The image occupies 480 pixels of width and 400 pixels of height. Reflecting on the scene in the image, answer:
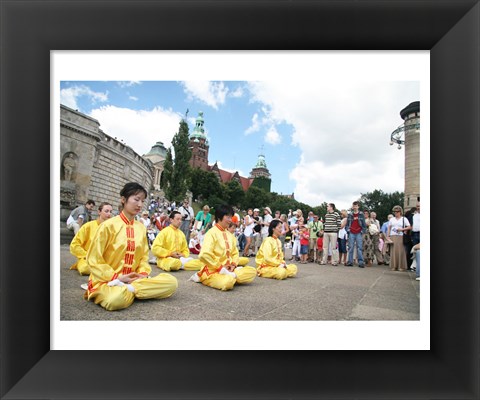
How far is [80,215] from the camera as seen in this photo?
4.20m

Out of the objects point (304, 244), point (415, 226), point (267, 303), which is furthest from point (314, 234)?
point (267, 303)

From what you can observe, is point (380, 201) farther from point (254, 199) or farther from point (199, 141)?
point (199, 141)

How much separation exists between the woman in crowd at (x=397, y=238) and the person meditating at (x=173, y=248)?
10.8 ft

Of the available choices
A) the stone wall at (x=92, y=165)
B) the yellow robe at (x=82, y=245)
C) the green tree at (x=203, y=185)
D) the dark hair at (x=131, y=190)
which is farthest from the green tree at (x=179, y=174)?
the yellow robe at (x=82, y=245)

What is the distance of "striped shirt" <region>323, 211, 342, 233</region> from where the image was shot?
221 inches

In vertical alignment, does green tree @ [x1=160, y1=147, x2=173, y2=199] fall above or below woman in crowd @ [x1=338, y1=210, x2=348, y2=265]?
above

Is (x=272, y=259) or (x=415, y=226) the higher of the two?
(x=415, y=226)

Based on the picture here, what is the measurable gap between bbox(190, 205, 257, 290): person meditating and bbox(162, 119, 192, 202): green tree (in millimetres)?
1146

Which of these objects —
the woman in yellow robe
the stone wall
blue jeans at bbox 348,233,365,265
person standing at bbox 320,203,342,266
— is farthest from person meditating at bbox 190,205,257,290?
blue jeans at bbox 348,233,365,265

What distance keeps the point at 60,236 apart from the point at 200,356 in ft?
6.12

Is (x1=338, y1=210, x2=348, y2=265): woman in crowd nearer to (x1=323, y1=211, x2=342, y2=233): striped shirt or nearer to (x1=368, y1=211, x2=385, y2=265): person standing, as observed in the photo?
(x1=323, y1=211, x2=342, y2=233): striped shirt
